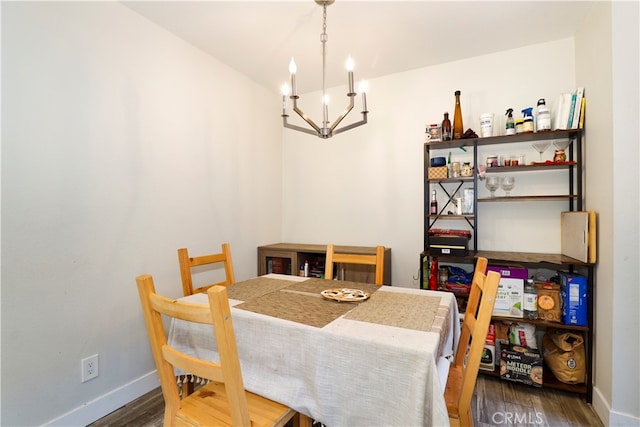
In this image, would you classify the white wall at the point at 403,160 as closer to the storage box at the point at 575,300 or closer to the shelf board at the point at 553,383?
the storage box at the point at 575,300

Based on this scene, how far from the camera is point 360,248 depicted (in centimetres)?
286

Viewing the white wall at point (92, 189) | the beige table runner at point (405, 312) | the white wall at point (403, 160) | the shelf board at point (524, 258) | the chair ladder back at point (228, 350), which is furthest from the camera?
the white wall at point (403, 160)

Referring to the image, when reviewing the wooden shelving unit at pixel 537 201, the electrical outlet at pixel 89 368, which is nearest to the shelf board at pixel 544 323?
the wooden shelving unit at pixel 537 201

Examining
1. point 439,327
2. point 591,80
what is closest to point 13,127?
point 439,327

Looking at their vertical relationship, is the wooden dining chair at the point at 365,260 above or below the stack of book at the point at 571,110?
below

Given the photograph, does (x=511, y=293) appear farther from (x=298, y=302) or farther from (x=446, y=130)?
(x=298, y=302)

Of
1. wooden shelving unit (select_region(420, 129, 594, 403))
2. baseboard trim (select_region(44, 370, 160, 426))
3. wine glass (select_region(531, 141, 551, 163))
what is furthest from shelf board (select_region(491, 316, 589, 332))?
baseboard trim (select_region(44, 370, 160, 426))

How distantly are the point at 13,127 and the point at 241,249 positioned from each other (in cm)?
170

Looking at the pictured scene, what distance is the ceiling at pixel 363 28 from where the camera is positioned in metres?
1.88

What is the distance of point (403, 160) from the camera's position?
9.14 feet

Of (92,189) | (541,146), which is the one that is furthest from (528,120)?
(92,189)

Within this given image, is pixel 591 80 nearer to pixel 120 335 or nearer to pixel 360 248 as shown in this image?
pixel 360 248

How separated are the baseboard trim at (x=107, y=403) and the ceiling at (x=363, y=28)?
2.32m

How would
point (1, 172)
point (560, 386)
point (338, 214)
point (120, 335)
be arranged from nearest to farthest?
point (1, 172) → point (120, 335) → point (560, 386) → point (338, 214)
